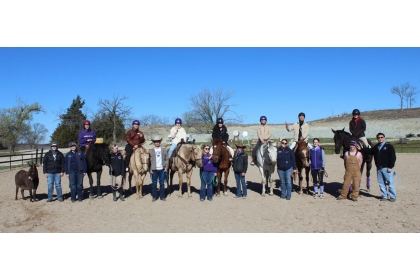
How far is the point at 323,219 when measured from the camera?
761 cm

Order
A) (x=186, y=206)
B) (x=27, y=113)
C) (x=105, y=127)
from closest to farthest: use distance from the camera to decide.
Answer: (x=186, y=206)
(x=105, y=127)
(x=27, y=113)

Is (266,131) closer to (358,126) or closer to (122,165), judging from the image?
(358,126)

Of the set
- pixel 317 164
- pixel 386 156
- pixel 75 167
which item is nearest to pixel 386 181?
pixel 386 156

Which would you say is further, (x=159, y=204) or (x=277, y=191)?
(x=277, y=191)

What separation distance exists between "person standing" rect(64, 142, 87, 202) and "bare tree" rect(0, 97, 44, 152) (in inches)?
1668

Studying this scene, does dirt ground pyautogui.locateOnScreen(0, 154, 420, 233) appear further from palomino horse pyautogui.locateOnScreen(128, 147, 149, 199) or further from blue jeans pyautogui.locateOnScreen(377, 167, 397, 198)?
palomino horse pyautogui.locateOnScreen(128, 147, 149, 199)

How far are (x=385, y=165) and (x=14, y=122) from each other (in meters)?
50.1

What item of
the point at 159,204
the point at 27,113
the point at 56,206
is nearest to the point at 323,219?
the point at 159,204

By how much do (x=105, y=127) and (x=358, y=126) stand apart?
96.5ft

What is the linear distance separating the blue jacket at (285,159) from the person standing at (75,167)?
6.38 metres

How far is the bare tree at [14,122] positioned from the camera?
4522 cm

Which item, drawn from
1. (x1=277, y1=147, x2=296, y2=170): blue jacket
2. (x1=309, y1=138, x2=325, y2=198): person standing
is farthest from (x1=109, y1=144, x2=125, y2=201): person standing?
(x1=309, y1=138, x2=325, y2=198): person standing

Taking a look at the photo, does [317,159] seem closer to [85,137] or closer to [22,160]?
[85,137]

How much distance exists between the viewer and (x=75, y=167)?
10.2 meters
